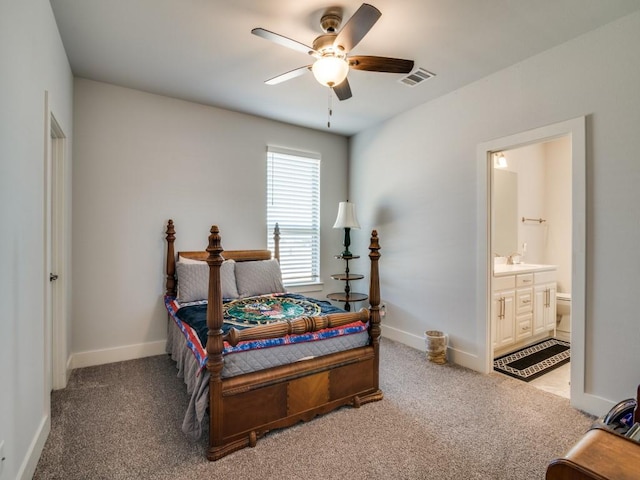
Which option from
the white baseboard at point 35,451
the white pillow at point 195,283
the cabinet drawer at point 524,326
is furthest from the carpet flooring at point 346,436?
the cabinet drawer at point 524,326

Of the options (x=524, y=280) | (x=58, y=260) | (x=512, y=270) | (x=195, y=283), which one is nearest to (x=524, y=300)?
(x=524, y=280)

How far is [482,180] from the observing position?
3082 mm

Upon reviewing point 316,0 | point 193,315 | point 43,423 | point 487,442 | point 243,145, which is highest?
point 316,0

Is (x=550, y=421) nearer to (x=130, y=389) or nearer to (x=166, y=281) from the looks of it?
(x=130, y=389)

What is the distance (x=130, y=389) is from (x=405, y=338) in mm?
2884

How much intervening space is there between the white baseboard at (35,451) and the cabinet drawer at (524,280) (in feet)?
14.0

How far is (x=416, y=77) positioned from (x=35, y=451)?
12.7ft

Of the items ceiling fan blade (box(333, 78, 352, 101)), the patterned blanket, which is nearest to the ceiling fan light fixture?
ceiling fan blade (box(333, 78, 352, 101))

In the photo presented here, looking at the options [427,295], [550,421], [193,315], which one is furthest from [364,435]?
[427,295]

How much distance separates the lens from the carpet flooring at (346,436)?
1.78 meters

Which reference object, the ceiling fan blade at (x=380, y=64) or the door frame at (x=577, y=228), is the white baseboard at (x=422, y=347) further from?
the ceiling fan blade at (x=380, y=64)

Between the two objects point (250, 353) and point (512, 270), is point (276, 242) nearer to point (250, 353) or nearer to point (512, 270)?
point (250, 353)

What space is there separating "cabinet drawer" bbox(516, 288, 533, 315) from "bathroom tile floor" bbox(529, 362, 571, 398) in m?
0.72

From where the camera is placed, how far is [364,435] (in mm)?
2100
